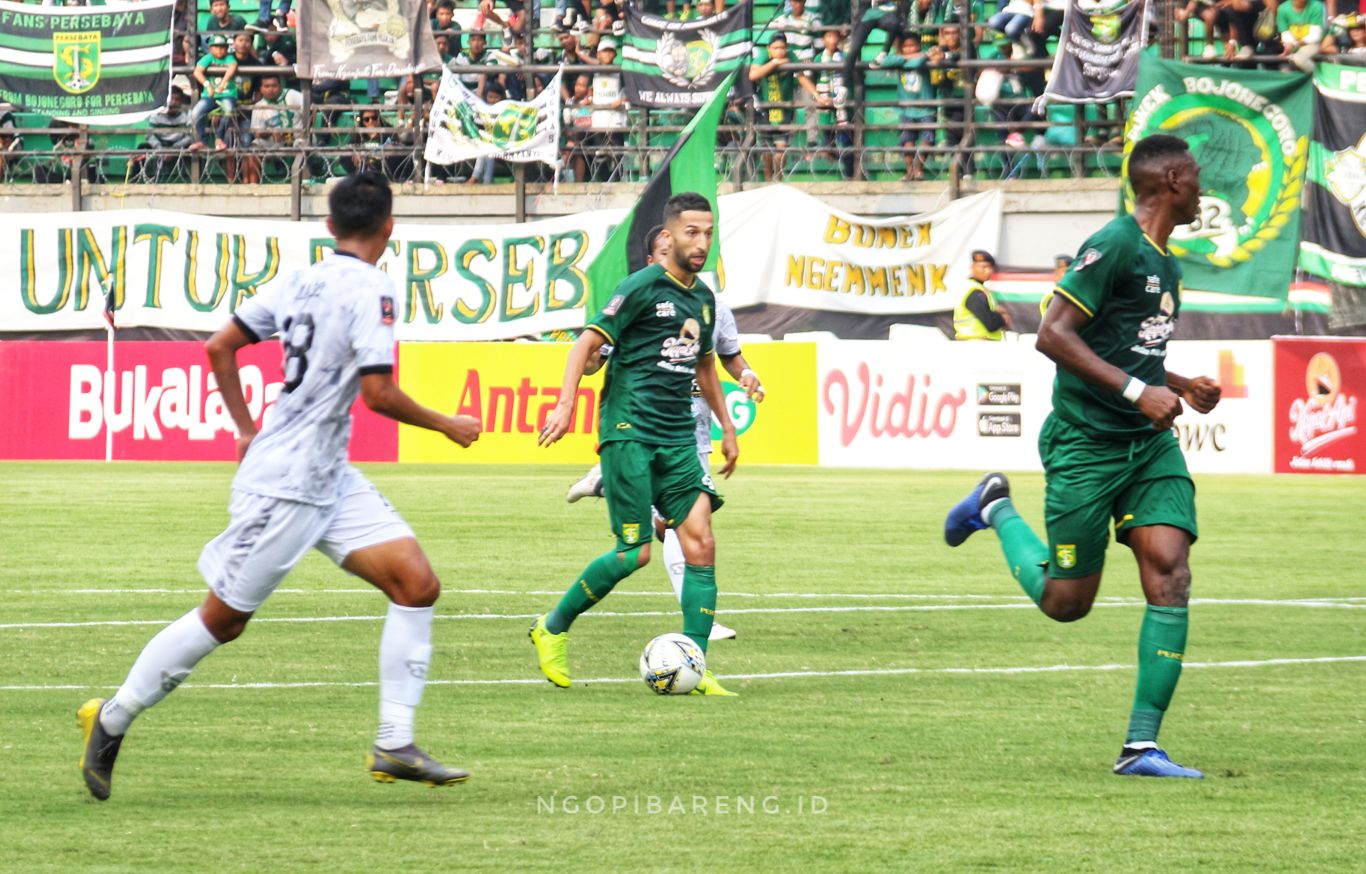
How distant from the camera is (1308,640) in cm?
1144

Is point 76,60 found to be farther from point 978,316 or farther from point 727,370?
point 727,370

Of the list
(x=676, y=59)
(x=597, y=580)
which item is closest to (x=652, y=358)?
(x=597, y=580)

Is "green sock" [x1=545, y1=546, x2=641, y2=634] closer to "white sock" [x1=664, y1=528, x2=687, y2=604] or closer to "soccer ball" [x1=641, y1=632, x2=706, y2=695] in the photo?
"soccer ball" [x1=641, y1=632, x2=706, y2=695]

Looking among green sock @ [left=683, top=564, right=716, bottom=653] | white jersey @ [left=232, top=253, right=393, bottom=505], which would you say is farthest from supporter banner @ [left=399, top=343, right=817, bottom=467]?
white jersey @ [left=232, top=253, right=393, bottom=505]

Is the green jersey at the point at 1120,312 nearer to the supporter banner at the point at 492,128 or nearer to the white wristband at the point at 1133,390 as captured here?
the white wristband at the point at 1133,390

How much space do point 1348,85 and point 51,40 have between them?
17290mm

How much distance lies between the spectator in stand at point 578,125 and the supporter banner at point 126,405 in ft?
20.7

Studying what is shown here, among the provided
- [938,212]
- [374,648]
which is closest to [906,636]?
[374,648]

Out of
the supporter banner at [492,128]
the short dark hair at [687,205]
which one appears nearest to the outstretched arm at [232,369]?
the short dark hair at [687,205]

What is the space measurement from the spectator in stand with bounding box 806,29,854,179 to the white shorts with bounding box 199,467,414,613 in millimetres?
24841

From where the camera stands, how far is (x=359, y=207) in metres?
6.96

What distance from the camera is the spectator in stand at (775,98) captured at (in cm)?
3142

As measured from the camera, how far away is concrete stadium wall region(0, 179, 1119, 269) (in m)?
30.2

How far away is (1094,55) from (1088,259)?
21.7 meters
